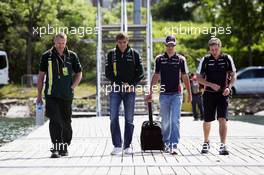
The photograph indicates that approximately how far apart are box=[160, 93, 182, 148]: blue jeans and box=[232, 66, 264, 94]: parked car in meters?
23.4

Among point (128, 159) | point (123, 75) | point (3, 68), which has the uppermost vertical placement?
point (123, 75)

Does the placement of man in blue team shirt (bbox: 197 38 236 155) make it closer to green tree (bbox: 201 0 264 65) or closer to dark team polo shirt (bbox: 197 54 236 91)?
dark team polo shirt (bbox: 197 54 236 91)

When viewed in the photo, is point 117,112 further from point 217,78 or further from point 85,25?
point 85,25

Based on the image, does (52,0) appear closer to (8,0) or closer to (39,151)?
(8,0)

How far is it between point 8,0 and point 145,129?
28768mm

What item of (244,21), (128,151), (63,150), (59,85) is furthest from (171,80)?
(244,21)

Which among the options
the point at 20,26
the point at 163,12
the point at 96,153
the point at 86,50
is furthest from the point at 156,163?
the point at 163,12

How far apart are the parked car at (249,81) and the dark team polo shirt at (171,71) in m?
23.5

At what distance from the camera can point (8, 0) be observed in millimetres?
38500

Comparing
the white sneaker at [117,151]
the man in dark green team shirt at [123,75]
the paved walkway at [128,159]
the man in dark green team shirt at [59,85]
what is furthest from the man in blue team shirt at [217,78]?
the man in dark green team shirt at [59,85]

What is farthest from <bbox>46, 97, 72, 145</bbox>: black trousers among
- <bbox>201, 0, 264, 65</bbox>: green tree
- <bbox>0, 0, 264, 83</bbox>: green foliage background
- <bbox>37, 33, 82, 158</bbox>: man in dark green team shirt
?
<bbox>201, 0, 264, 65</bbox>: green tree

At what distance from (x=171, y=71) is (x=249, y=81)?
24.0 metres

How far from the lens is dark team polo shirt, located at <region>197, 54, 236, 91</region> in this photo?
10.6 metres

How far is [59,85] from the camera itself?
1037 cm
